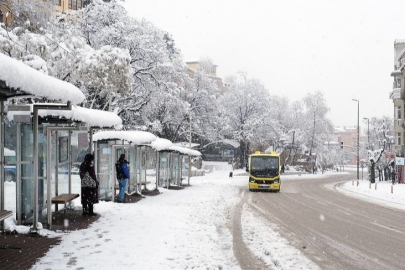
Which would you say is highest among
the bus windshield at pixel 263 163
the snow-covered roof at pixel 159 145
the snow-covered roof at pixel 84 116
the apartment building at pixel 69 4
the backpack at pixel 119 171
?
the apartment building at pixel 69 4

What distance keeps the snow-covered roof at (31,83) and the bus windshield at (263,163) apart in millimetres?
22002

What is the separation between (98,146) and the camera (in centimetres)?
1623

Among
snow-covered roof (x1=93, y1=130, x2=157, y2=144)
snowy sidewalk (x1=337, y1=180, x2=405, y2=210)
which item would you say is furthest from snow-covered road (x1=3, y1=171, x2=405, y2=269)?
snowy sidewalk (x1=337, y1=180, x2=405, y2=210)

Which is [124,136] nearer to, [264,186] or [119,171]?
[119,171]

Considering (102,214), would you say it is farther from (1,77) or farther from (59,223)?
(1,77)

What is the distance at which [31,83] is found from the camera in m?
7.42

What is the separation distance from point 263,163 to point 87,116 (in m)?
20.0

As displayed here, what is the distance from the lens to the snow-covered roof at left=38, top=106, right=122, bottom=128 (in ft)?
34.9

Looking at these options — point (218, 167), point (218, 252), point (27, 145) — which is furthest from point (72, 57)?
point (218, 167)

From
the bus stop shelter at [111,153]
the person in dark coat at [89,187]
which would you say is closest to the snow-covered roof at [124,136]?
the bus stop shelter at [111,153]

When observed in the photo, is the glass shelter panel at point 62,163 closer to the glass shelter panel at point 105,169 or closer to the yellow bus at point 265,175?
the glass shelter panel at point 105,169

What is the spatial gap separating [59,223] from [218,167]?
2343 inches

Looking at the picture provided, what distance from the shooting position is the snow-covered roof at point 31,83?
6648 mm

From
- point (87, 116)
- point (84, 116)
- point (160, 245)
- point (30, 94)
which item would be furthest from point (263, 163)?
point (30, 94)
